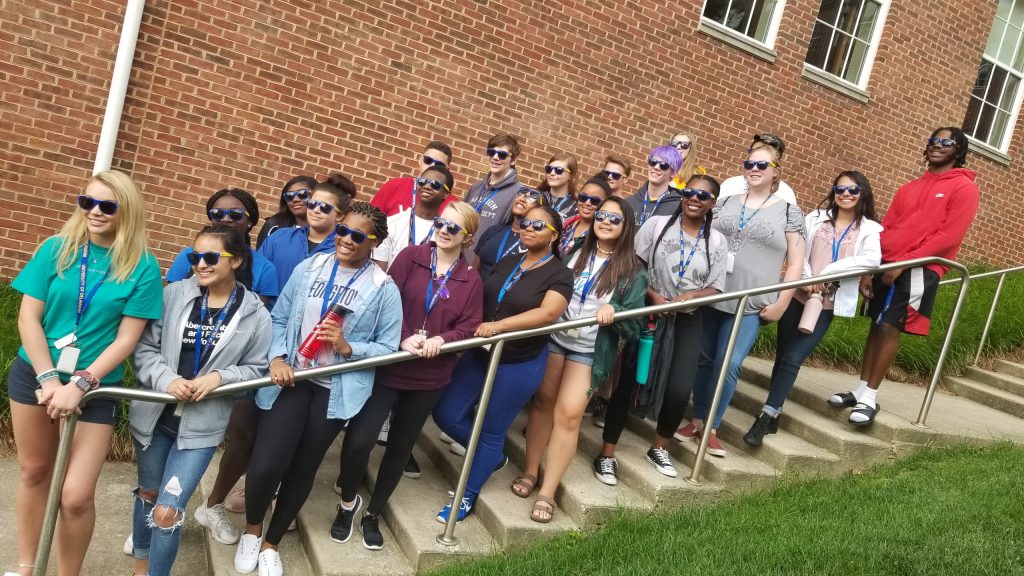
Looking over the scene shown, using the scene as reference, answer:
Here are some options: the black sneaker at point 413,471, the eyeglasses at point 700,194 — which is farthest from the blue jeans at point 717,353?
the black sneaker at point 413,471

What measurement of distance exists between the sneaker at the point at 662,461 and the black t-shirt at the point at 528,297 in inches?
40.9

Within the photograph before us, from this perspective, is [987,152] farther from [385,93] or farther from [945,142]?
[385,93]

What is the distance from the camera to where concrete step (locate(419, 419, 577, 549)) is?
3967 mm

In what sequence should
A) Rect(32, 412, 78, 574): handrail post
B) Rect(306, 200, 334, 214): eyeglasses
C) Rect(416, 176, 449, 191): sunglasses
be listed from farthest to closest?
Rect(416, 176, 449, 191): sunglasses → Rect(306, 200, 334, 214): eyeglasses → Rect(32, 412, 78, 574): handrail post

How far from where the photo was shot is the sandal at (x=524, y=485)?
14.1ft

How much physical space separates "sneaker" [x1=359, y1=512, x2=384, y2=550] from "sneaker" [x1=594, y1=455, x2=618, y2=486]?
127 cm

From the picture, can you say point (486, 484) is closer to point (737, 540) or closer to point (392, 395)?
point (392, 395)

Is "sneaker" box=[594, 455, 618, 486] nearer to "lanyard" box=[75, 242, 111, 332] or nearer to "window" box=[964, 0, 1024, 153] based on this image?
"lanyard" box=[75, 242, 111, 332]

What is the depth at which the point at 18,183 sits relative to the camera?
6035 millimetres

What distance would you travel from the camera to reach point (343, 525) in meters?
3.93

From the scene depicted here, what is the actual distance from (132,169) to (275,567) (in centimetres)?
396

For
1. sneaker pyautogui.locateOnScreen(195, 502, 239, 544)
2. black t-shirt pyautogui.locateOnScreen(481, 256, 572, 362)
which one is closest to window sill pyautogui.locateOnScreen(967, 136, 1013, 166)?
black t-shirt pyautogui.locateOnScreen(481, 256, 572, 362)

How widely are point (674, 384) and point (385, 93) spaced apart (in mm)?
4054

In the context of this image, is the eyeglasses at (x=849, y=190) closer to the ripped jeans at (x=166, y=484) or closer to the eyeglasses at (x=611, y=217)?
the eyeglasses at (x=611, y=217)
